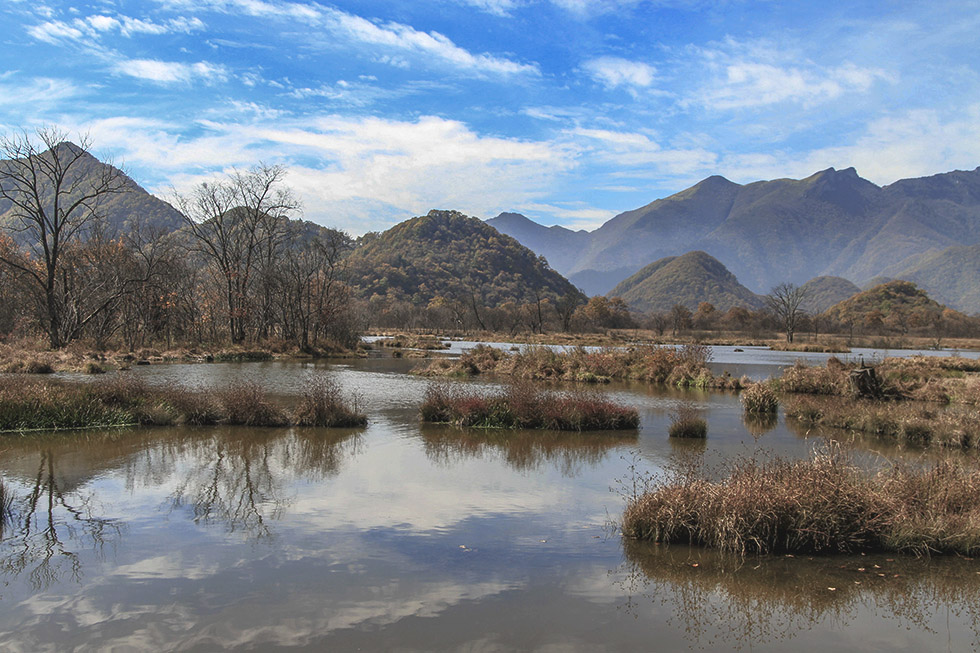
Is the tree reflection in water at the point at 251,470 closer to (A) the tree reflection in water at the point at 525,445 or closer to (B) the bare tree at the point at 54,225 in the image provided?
(A) the tree reflection in water at the point at 525,445

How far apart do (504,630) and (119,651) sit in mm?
3660

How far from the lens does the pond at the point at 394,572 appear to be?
6199mm

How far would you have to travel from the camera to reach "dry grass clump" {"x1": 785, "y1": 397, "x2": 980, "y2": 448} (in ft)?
57.7

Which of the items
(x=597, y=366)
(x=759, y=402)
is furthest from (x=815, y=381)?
(x=597, y=366)

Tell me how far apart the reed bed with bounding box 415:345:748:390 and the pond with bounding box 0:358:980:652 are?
21.1 meters

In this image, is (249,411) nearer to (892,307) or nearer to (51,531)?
(51,531)

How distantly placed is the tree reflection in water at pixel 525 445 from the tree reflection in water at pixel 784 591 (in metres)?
5.41

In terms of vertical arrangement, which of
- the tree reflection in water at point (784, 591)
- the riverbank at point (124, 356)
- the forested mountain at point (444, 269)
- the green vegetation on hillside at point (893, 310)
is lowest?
the tree reflection in water at point (784, 591)

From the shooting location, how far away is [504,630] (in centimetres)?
627

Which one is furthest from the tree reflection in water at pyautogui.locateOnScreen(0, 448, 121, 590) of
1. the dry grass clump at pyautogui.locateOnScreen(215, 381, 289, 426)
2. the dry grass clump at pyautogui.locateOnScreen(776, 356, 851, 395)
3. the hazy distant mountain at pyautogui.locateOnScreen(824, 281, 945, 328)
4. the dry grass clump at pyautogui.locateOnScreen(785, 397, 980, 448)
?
the hazy distant mountain at pyautogui.locateOnScreen(824, 281, 945, 328)

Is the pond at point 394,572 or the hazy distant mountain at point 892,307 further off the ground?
the hazy distant mountain at point 892,307

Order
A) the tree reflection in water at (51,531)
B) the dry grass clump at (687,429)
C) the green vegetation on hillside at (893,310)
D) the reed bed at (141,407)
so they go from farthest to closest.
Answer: the green vegetation on hillside at (893,310), the dry grass clump at (687,429), the reed bed at (141,407), the tree reflection in water at (51,531)

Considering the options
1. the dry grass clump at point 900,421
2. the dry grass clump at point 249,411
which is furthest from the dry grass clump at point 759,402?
the dry grass clump at point 249,411

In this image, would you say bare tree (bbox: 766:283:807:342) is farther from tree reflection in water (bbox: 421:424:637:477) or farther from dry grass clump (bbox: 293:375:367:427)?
dry grass clump (bbox: 293:375:367:427)
